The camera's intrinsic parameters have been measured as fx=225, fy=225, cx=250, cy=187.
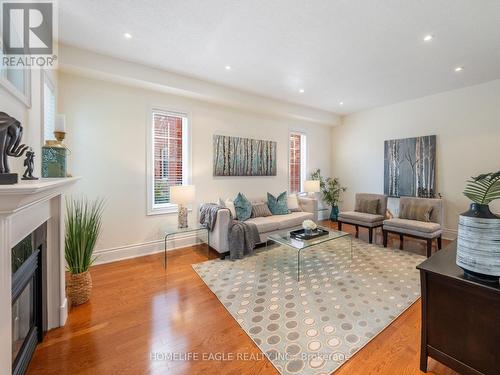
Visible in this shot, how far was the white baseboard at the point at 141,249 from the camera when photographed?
3.25 m

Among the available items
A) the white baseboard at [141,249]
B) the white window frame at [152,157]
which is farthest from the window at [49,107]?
the white baseboard at [141,249]

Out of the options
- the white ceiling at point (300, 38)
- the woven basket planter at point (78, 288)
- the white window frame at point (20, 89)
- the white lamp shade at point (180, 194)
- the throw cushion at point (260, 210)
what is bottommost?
the woven basket planter at point (78, 288)

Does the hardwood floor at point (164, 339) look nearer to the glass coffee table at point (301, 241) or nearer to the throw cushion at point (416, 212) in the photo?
the glass coffee table at point (301, 241)

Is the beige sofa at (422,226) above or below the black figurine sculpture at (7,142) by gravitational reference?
below

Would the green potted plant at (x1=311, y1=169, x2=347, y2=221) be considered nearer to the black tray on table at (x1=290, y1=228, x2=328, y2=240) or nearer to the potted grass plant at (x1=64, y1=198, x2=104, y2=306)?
the black tray on table at (x1=290, y1=228, x2=328, y2=240)

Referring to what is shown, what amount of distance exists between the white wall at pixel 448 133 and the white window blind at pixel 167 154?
4252 mm

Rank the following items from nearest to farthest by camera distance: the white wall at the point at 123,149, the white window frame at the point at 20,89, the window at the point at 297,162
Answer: the white window frame at the point at 20,89 → the white wall at the point at 123,149 → the window at the point at 297,162

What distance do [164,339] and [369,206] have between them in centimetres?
413

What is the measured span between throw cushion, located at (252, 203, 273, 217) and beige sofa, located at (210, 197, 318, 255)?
11 cm

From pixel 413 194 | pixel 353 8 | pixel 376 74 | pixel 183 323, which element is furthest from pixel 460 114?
pixel 183 323

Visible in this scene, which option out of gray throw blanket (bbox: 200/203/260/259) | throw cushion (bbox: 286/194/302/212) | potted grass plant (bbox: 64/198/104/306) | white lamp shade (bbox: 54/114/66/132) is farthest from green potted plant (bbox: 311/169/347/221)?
white lamp shade (bbox: 54/114/66/132)

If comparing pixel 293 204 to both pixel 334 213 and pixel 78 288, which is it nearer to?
pixel 334 213

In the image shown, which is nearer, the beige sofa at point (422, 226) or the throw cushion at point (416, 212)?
the beige sofa at point (422, 226)

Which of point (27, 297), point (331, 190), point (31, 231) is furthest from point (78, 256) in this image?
point (331, 190)
